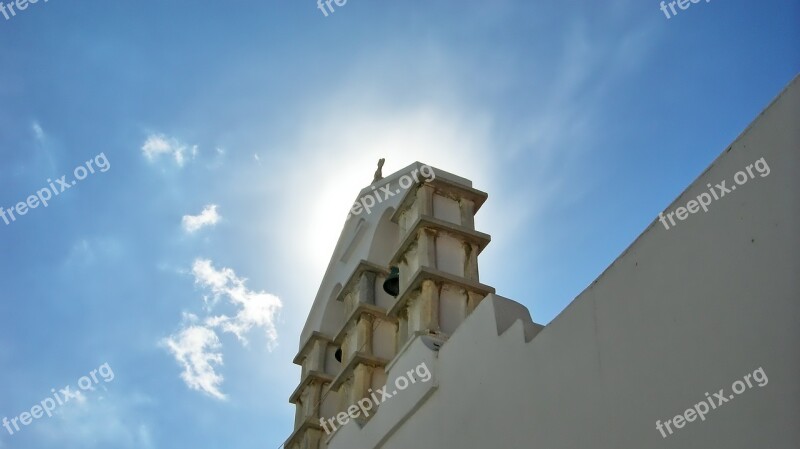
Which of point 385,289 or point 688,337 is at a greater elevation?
point 385,289

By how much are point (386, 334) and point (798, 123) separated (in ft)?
19.8

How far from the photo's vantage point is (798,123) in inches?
146

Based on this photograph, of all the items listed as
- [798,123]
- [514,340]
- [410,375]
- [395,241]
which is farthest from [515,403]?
[395,241]
